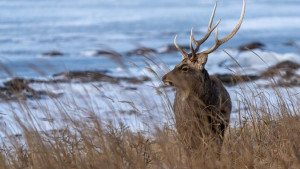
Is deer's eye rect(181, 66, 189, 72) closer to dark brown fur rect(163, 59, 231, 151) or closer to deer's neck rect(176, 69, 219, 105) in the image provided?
dark brown fur rect(163, 59, 231, 151)

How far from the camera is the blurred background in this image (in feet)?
66.2

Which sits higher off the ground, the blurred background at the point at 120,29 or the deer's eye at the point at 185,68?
the blurred background at the point at 120,29

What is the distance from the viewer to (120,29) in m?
29.7

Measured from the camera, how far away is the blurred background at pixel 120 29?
2019 centimetres

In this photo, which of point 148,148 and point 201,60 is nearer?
point 148,148

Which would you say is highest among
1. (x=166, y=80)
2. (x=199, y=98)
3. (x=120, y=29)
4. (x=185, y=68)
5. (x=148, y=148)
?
(x=120, y=29)

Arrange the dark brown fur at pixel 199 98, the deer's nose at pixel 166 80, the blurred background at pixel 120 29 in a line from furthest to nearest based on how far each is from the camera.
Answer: the blurred background at pixel 120 29
the deer's nose at pixel 166 80
the dark brown fur at pixel 199 98

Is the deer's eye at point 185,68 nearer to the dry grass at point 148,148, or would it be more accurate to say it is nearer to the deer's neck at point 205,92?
the deer's neck at point 205,92

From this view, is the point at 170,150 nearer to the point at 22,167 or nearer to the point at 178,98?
the point at 22,167

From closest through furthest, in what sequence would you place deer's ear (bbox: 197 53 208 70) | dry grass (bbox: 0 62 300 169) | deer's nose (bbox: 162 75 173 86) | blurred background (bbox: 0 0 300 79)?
dry grass (bbox: 0 62 300 169) → deer's nose (bbox: 162 75 173 86) → deer's ear (bbox: 197 53 208 70) → blurred background (bbox: 0 0 300 79)

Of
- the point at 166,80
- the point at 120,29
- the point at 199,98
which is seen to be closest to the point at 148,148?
the point at 166,80

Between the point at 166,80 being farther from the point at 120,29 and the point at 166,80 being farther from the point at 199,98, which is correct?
the point at 120,29

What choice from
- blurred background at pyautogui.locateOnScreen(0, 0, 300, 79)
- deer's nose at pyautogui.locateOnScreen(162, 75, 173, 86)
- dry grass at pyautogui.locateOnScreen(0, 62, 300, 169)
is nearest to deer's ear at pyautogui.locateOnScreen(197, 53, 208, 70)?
deer's nose at pyautogui.locateOnScreen(162, 75, 173, 86)

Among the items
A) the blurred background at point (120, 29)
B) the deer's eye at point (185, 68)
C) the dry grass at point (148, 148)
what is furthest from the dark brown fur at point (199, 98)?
the blurred background at point (120, 29)
